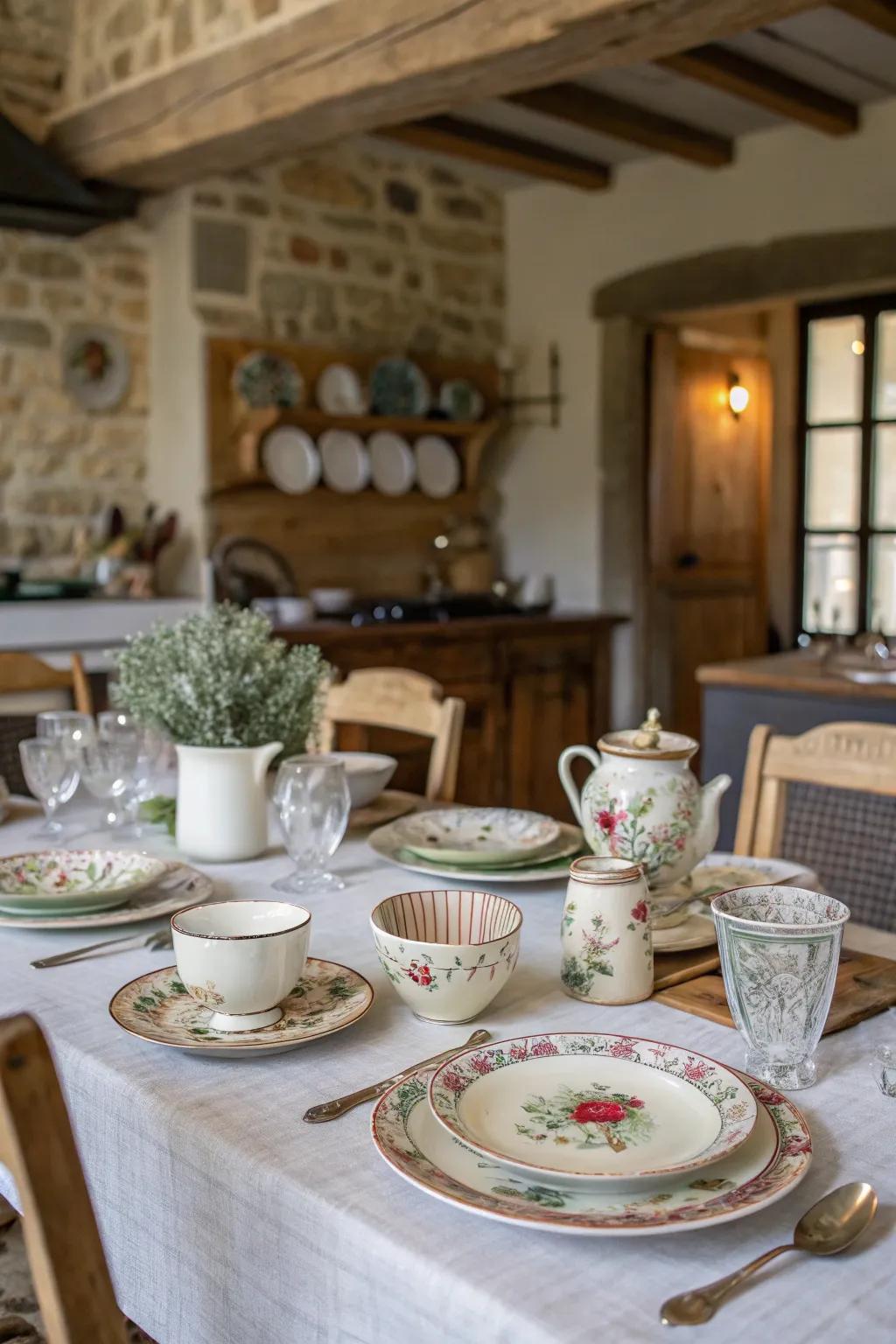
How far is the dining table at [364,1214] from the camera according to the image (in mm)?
733

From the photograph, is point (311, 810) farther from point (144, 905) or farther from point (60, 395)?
point (60, 395)

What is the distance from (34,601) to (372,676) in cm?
176

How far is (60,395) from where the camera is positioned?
435 cm

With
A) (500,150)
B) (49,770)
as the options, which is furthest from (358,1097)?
(500,150)

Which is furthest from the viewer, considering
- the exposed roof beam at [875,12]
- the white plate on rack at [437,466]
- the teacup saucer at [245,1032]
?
the white plate on rack at [437,466]

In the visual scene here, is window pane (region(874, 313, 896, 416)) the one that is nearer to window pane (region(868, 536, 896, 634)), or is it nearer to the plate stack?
window pane (region(868, 536, 896, 634))

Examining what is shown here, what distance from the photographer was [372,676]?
2549 millimetres

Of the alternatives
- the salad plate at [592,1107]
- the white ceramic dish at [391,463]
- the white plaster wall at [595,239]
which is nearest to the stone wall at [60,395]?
the white ceramic dish at [391,463]

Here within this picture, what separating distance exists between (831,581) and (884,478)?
45 cm

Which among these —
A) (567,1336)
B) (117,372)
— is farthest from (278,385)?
(567,1336)

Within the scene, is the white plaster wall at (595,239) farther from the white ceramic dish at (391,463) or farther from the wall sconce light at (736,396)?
the wall sconce light at (736,396)

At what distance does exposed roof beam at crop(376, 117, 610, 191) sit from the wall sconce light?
3.30 ft

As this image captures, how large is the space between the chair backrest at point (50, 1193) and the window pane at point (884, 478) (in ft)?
15.0

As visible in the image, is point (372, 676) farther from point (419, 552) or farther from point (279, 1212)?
point (419, 552)
